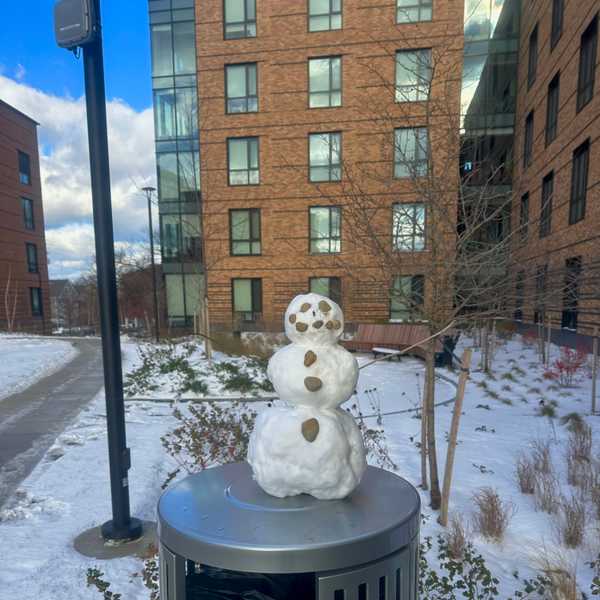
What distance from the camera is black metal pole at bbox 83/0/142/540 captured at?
290 cm

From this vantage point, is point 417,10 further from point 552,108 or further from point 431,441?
point 431,441

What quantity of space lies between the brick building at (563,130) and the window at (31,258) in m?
28.5

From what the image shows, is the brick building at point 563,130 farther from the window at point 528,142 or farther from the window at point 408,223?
the window at point 408,223

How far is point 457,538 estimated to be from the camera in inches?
109

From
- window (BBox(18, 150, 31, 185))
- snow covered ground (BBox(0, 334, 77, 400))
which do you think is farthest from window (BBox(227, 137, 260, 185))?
window (BBox(18, 150, 31, 185))

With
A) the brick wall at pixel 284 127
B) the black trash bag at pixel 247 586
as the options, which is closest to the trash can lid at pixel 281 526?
the black trash bag at pixel 247 586

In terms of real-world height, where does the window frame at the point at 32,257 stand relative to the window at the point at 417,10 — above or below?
below

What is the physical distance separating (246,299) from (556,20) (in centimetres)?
1401

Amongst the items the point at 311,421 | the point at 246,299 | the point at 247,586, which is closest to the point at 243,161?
the point at 246,299

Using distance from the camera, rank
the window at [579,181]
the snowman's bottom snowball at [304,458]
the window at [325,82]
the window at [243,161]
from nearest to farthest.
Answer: the snowman's bottom snowball at [304,458] < the window at [579,181] < the window at [325,82] < the window at [243,161]

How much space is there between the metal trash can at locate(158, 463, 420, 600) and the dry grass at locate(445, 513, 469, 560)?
5.71ft

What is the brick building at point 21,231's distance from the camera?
23859 mm

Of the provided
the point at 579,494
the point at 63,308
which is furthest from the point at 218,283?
the point at 63,308

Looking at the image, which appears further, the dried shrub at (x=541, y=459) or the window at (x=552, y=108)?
the window at (x=552, y=108)
